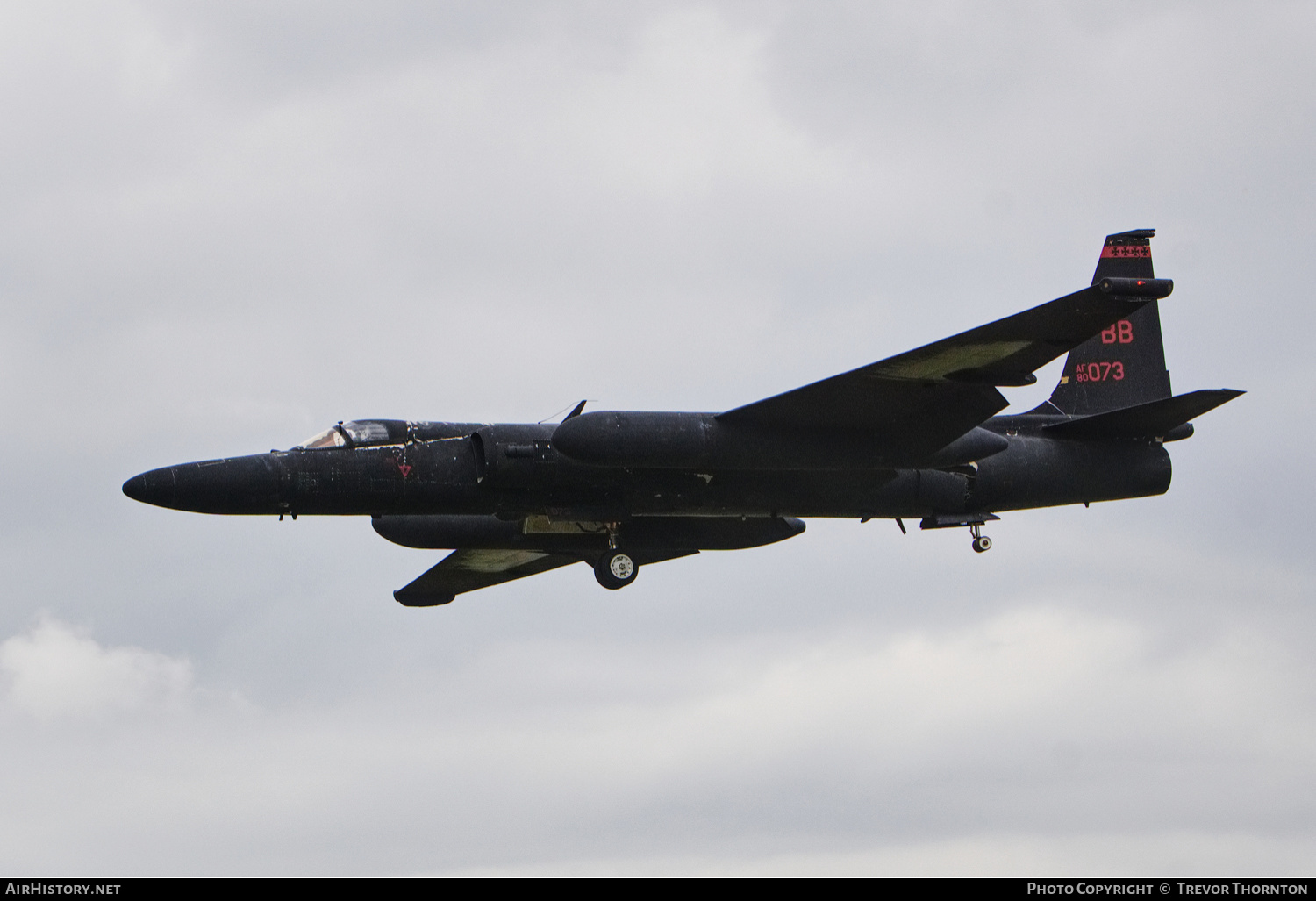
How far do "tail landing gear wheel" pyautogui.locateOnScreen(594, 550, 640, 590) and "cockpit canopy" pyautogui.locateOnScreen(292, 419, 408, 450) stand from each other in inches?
138

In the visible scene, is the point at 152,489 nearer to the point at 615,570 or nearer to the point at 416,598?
the point at 615,570

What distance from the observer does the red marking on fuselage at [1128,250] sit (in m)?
29.1

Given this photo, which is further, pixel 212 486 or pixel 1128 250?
pixel 1128 250

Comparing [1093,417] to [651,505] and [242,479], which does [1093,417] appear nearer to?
[651,505]

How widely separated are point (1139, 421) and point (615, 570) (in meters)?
8.37

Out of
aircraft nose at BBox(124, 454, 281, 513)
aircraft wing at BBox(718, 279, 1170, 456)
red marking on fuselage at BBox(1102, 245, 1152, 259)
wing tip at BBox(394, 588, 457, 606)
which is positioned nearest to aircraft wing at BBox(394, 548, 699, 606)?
wing tip at BBox(394, 588, 457, 606)

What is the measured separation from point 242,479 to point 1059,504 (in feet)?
40.7

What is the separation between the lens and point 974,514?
26.4 m

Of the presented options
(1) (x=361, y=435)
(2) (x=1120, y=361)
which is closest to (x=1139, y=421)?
(2) (x=1120, y=361)

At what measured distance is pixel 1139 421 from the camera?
86.7ft
